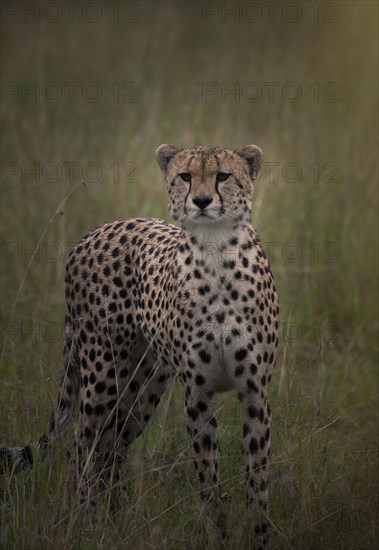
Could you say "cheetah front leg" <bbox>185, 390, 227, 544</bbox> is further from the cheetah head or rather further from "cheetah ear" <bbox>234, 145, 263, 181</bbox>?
"cheetah ear" <bbox>234, 145, 263, 181</bbox>

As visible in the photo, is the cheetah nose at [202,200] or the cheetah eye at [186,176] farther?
the cheetah eye at [186,176]

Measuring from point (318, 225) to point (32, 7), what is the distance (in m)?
5.18

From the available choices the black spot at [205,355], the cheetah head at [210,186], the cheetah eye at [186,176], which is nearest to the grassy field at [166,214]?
the black spot at [205,355]

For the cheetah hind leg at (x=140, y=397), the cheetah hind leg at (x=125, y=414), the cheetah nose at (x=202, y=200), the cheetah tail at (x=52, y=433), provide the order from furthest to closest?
the cheetah hind leg at (x=140, y=397)
the cheetah hind leg at (x=125, y=414)
the cheetah tail at (x=52, y=433)
the cheetah nose at (x=202, y=200)

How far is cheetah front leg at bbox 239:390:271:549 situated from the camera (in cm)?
342

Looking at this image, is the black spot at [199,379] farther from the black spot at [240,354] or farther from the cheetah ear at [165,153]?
the cheetah ear at [165,153]

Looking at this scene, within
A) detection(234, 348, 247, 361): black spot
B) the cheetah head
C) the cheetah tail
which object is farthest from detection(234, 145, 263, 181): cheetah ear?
the cheetah tail

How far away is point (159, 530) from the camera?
10.3 feet

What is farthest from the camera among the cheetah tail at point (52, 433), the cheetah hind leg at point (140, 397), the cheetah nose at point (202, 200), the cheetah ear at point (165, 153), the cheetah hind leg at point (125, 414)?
the cheetah hind leg at point (140, 397)

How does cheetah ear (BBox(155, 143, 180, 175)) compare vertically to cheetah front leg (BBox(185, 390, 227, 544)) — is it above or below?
above

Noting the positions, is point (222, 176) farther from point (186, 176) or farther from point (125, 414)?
point (125, 414)

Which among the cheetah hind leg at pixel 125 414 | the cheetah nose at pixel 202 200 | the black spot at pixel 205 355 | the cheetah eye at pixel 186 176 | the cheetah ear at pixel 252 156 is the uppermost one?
the cheetah ear at pixel 252 156

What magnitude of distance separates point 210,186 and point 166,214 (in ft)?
8.09

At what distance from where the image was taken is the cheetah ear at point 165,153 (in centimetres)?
363
